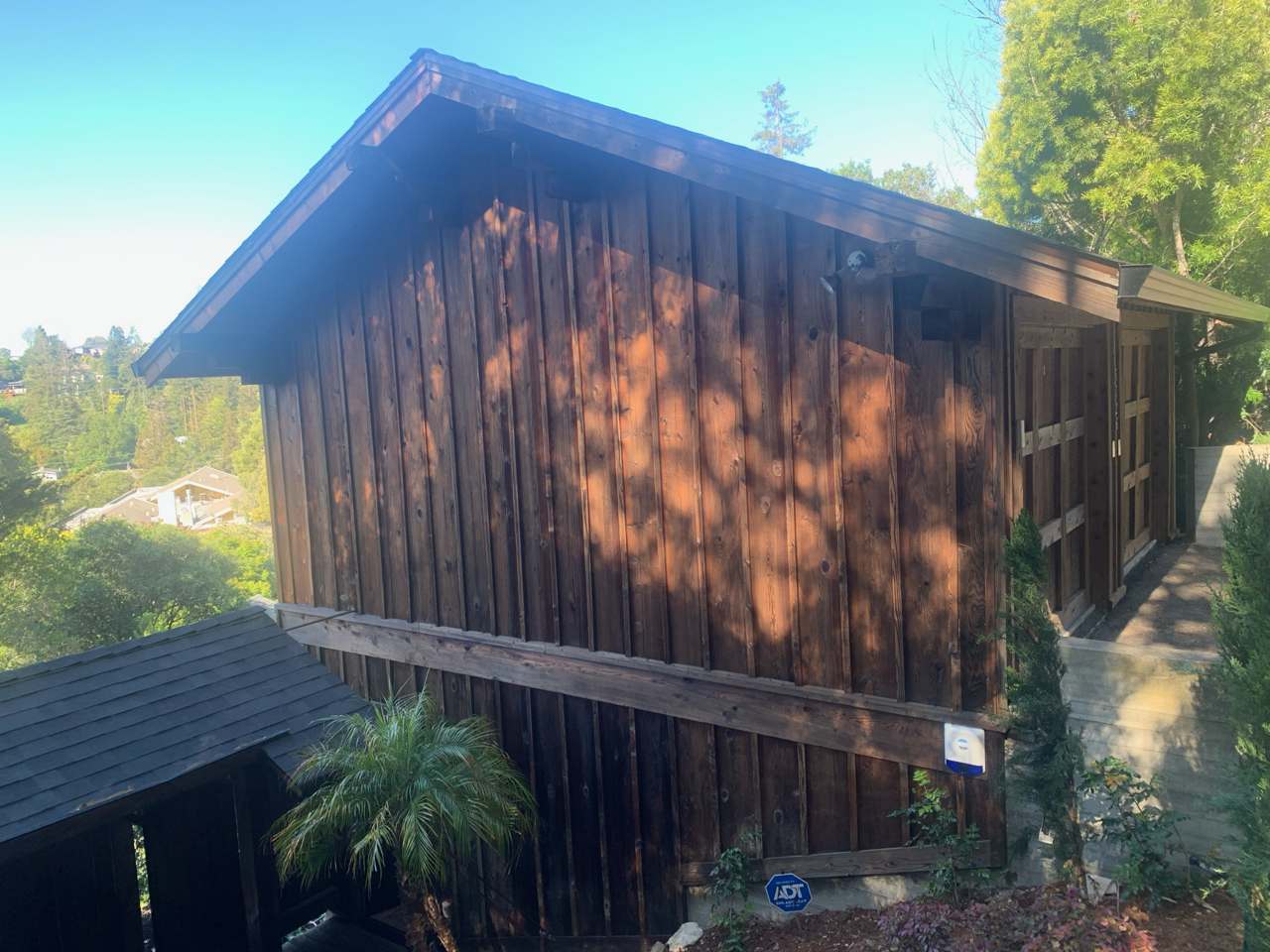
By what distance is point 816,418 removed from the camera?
4.96 metres

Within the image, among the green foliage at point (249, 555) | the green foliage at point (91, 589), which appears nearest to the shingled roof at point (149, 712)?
the green foliage at point (91, 589)

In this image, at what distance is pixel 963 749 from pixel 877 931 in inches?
43.1

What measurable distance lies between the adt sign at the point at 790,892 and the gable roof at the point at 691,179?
344 centimetres

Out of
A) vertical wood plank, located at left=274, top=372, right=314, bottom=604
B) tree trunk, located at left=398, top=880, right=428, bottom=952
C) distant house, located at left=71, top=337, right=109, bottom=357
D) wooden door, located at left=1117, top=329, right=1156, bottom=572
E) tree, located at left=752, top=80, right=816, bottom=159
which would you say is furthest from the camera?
distant house, located at left=71, top=337, right=109, bottom=357

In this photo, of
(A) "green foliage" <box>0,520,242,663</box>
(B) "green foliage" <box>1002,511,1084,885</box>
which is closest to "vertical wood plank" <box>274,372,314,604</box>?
(B) "green foliage" <box>1002,511,1084,885</box>

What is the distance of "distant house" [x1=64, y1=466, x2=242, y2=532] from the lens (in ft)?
182

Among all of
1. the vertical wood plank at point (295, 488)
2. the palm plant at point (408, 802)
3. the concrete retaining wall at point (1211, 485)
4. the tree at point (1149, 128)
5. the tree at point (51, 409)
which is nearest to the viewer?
the palm plant at point (408, 802)

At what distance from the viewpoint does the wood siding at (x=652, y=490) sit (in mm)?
4691

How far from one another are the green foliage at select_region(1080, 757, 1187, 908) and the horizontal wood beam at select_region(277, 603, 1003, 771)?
1.72 feet

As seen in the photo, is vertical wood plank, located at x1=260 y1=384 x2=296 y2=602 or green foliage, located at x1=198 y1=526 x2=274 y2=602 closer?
vertical wood plank, located at x1=260 y1=384 x2=296 y2=602

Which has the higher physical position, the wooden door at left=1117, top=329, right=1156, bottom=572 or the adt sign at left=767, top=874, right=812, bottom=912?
the wooden door at left=1117, top=329, right=1156, bottom=572

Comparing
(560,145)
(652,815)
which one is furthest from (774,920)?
(560,145)

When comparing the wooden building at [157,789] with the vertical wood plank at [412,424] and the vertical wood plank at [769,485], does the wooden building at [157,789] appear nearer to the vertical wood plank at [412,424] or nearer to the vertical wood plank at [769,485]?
the vertical wood plank at [412,424]

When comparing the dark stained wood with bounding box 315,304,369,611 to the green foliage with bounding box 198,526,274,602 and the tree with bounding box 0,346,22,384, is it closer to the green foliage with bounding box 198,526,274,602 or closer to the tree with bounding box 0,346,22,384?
the green foliage with bounding box 198,526,274,602
